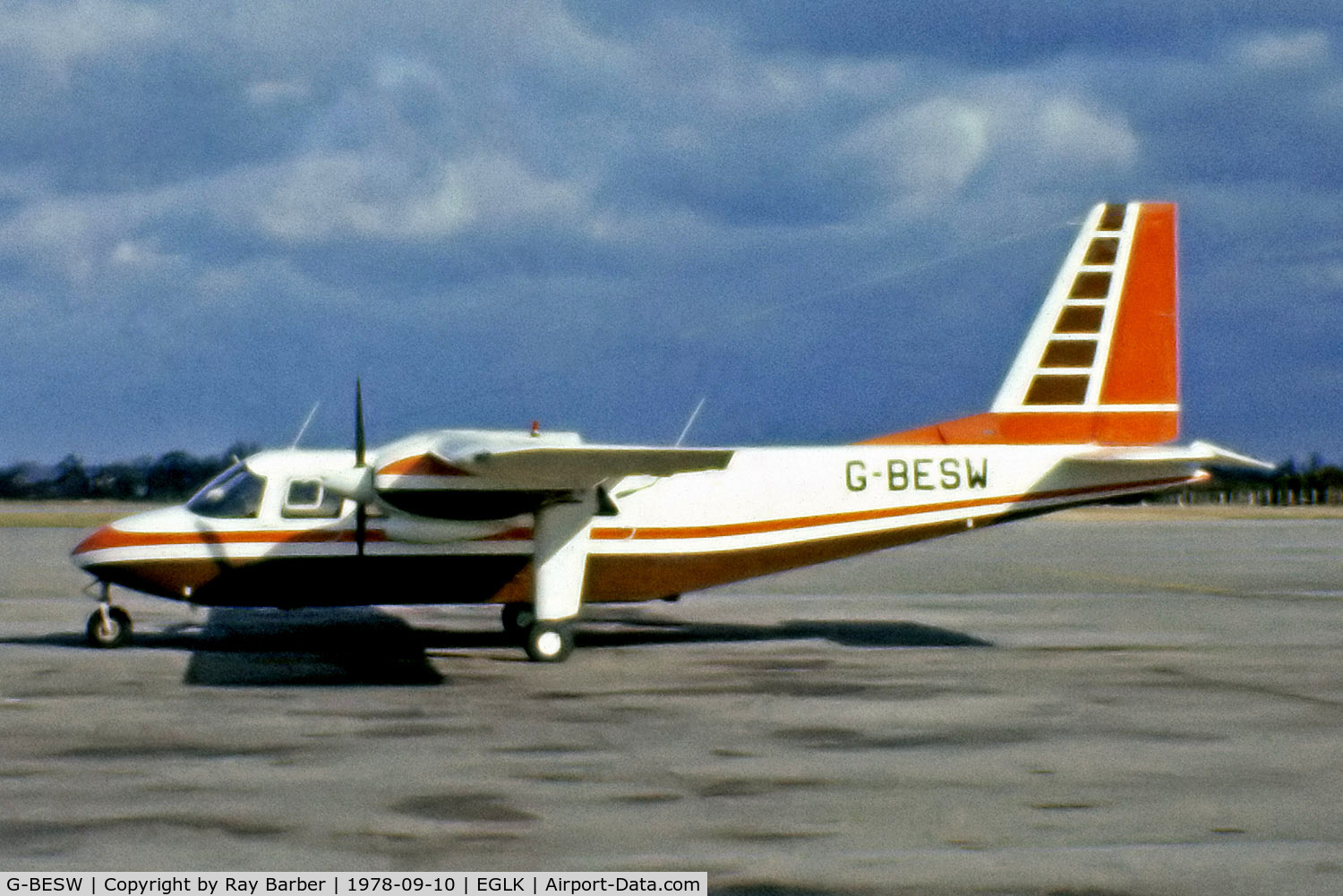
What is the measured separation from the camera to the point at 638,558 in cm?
1778

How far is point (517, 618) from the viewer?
18234 millimetres

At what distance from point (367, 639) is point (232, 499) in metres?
2.92

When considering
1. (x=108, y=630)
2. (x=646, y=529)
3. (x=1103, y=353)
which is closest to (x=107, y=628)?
(x=108, y=630)

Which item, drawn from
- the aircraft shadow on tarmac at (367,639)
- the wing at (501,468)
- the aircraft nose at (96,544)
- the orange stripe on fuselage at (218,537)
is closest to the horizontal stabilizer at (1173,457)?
the aircraft shadow on tarmac at (367,639)

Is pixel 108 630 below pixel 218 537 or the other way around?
below

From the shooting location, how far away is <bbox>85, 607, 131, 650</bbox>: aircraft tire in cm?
1752

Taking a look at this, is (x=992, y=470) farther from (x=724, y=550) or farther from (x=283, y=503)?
(x=283, y=503)

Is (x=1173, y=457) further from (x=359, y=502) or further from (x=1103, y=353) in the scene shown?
(x=359, y=502)

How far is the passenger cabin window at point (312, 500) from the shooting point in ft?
55.6

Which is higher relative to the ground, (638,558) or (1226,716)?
(638,558)

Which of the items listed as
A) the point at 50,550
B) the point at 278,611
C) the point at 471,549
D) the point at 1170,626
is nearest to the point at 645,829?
the point at 471,549

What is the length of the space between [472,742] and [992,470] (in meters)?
9.47

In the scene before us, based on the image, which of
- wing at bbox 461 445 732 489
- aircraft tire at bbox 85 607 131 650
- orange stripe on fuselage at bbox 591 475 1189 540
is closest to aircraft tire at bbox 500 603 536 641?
orange stripe on fuselage at bbox 591 475 1189 540

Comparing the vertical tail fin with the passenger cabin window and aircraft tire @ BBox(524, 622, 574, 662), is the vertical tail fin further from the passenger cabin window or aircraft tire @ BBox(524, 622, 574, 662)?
the passenger cabin window
